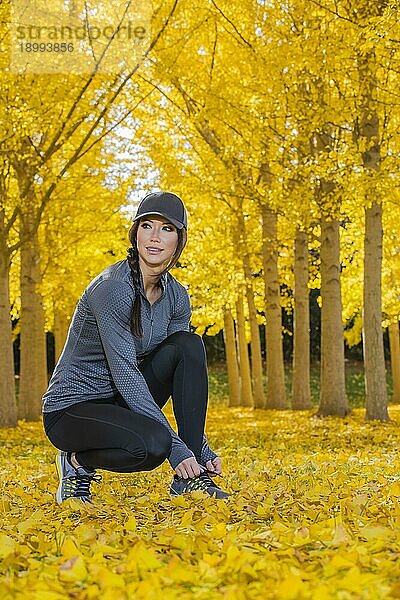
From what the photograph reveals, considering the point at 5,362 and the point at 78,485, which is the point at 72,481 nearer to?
the point at 78,485

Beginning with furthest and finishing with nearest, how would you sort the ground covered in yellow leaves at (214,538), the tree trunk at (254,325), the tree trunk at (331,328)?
1. the tree trunk at (254,325)
2. the tree trunk at (331,328)
3. the ground covered in yellow leaves at (214,538)

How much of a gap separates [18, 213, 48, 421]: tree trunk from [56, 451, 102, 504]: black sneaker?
904 cm

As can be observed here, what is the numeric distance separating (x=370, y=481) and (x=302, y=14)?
7828mm

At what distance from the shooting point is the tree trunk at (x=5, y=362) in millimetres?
11312

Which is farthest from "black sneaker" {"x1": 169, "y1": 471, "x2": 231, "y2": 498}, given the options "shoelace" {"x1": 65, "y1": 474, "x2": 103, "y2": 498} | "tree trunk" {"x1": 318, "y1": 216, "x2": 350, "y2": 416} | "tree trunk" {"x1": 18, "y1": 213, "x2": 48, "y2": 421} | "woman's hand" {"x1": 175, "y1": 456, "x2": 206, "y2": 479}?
"tree trunk" {"x1": 18, "y1": 213, "x2": 48, "y2": 421}

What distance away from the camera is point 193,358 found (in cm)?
388

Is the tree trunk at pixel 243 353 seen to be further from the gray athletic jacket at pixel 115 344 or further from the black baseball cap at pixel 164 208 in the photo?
the black baseball cap at pixel 164 208

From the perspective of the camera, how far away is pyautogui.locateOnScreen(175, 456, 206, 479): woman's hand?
3.49 metres

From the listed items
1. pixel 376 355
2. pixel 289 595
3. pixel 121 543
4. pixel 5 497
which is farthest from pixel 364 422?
pixel 289 595

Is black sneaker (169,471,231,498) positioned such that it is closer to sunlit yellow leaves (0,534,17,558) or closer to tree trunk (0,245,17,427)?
sunlit yellow leaves (0,534,17,558)

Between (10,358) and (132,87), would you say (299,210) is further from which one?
(10,358)

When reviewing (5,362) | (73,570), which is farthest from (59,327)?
(73,570)

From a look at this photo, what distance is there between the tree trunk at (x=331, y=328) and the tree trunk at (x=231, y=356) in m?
5.37

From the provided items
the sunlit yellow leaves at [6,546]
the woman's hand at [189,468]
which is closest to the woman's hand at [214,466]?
the woman's hand at [189,468]
